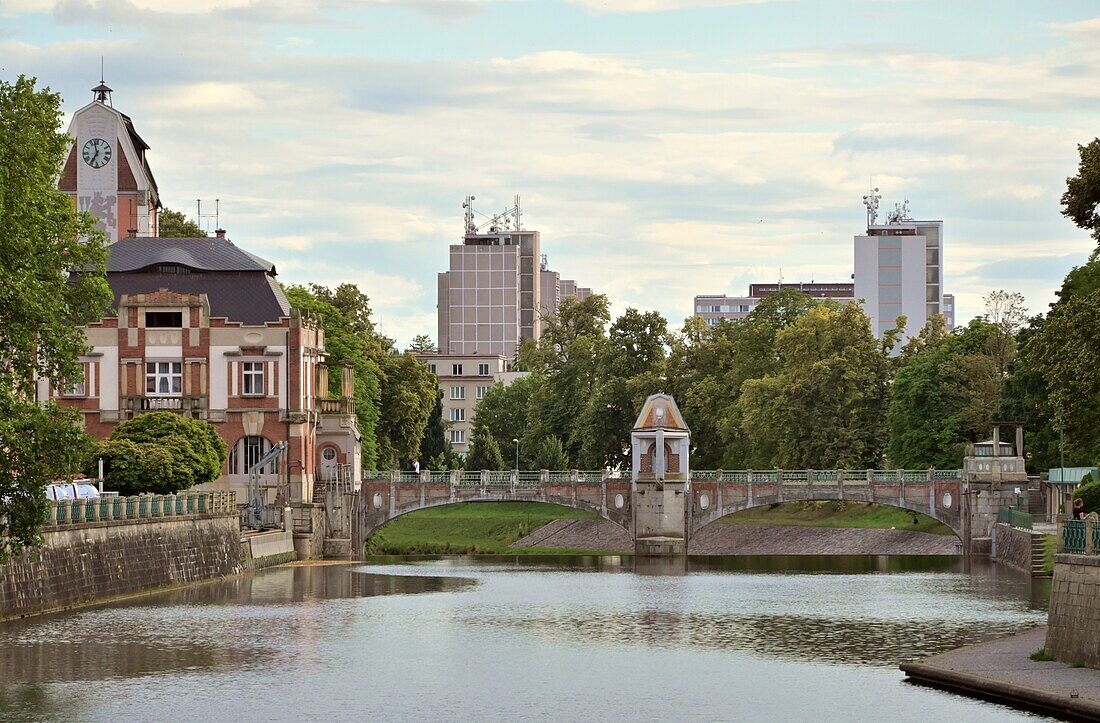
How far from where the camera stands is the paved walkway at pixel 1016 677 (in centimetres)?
3344

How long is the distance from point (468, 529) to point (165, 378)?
38387 mm

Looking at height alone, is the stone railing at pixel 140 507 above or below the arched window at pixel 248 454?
below

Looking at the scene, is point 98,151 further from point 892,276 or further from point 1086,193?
point 892,276

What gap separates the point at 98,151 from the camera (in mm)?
107375

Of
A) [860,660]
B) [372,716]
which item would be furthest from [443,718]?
[860,660]

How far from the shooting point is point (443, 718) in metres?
36.8

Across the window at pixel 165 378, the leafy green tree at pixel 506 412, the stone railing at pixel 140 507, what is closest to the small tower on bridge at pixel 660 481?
the window at pixel 165 378

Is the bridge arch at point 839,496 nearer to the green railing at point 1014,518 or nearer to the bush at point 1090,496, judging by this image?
the green railing at point 1014,518

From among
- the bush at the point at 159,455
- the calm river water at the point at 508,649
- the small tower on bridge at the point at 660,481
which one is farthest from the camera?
the small tower on bridge at the point at 660,481

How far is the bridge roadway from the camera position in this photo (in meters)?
94.9

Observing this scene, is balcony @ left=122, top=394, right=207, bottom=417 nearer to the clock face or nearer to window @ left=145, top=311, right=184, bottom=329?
window @ left=145, top=311, right=184, bottom=329

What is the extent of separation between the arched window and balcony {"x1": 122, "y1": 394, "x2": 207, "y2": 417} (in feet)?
8.10

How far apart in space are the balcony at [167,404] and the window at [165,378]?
46cm

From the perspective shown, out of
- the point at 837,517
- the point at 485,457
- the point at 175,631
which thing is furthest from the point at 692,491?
the point at 175,631
